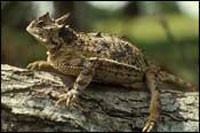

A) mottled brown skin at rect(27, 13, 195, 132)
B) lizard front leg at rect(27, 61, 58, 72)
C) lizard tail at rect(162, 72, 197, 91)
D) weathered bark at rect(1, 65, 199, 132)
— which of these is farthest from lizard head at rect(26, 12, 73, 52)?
lizard tail at rect(162, 72, 197, 91)

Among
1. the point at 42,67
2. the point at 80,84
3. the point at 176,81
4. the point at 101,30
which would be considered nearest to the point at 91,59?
the point at 80,84

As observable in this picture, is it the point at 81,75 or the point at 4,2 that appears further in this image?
the point at 4,2

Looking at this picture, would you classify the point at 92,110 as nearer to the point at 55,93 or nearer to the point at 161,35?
the point at 55,93

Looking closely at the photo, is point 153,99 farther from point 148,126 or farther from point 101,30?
point 101,30

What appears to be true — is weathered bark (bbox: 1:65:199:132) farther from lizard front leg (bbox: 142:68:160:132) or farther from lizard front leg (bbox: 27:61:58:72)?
lizard front leg (bbox: 27:61:58:72)

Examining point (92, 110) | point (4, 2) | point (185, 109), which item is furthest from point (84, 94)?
point (4, 2)

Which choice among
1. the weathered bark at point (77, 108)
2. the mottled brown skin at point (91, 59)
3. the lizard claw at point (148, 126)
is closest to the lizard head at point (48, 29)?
the mottled brown skin at point (91, 59)
